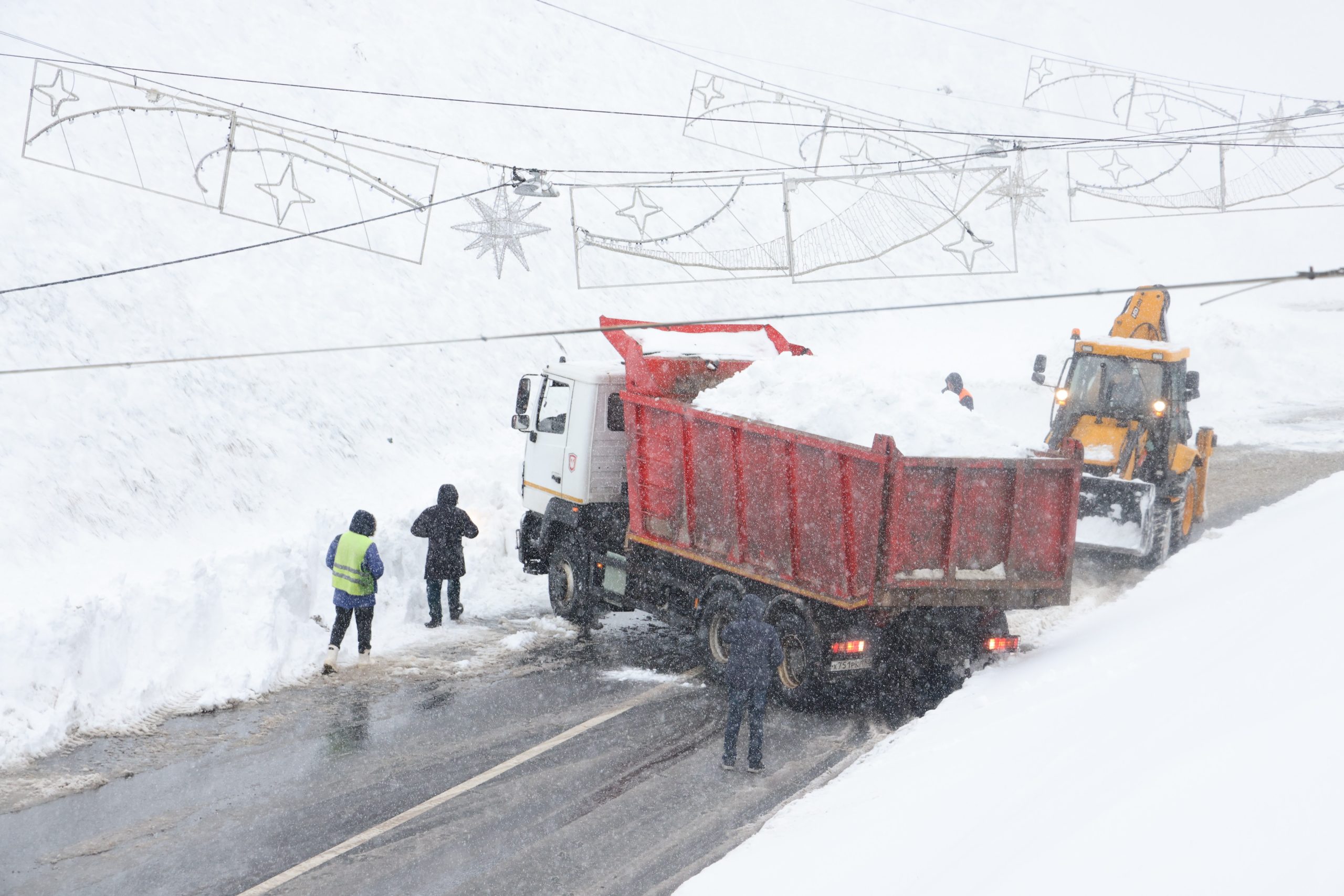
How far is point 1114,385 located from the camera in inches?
554

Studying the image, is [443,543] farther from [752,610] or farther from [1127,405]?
[1127,405]

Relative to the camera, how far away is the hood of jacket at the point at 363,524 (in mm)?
10820

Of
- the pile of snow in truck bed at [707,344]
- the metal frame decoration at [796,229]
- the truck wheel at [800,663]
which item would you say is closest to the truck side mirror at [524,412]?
the pile of snow in truck bed at [707,344]

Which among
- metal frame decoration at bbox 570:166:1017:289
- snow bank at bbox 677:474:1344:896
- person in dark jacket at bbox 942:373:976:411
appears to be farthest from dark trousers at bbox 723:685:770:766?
metal frame decoration at bbox 570:166:1017:289

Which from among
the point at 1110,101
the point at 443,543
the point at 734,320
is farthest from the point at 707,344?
the point at 1110,101

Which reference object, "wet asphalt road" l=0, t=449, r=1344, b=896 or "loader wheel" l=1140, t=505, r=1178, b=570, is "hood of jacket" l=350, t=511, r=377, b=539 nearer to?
"wet asphalt road" l=0, t=449, r=1344, b=896

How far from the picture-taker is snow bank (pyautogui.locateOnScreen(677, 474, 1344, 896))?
4.16 meters

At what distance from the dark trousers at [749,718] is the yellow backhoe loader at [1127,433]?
20.7ft

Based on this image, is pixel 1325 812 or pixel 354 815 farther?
pixel 354 815

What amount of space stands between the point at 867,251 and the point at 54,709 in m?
25.2

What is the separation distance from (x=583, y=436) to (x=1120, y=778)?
798cm

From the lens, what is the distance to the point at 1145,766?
511cm

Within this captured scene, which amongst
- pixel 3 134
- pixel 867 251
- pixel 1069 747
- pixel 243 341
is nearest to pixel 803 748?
pixel 1069 747

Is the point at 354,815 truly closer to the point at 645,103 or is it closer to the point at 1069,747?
the point at 1069,747
